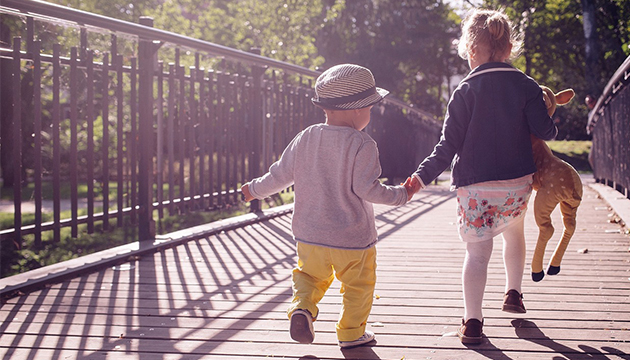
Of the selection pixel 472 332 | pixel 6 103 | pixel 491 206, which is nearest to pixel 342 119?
pixel 491 206

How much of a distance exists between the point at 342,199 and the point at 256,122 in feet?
14.6

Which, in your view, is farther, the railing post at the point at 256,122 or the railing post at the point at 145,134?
the railing post at the point at 256,122

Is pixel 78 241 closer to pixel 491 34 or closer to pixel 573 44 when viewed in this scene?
pixel 491 34

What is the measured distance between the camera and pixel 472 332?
2.89 m

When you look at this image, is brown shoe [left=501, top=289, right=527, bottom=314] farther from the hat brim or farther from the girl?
the hat brim

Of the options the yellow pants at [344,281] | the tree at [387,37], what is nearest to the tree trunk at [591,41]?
the tree at [387,37]

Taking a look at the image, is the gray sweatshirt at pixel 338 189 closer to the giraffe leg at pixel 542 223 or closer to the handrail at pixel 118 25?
the giraffe leg at pixel 542 223

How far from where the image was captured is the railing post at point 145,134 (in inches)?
203

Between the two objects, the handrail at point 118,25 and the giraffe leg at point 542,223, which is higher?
the handrail at point 118,25

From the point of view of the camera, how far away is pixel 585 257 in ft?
Result: 15.9

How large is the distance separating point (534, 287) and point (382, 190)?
1.61m

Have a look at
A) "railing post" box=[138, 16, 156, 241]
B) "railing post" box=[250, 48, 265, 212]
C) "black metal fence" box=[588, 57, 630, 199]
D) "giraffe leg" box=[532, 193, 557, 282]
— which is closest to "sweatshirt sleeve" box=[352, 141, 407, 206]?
"giraffe leg" box=[532, 193, 557, 282]

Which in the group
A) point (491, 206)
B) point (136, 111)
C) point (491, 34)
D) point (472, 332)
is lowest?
point (472, 332)

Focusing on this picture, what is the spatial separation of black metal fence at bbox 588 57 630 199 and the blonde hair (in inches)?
121
